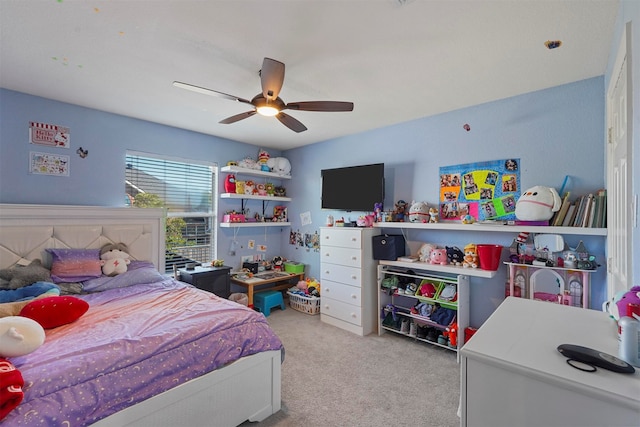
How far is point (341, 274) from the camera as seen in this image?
357 cm

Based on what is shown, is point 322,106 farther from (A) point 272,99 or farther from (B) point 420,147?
(B) point 420,147

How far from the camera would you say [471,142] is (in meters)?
3.02

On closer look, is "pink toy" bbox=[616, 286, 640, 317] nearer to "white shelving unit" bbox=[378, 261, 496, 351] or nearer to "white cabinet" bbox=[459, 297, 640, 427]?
"white cabinet" bbox=[459, 297, 640, 427]

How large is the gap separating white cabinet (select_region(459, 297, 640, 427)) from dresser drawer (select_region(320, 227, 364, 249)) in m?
2.28

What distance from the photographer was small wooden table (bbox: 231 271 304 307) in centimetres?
385

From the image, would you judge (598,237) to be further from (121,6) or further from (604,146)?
(121,6)

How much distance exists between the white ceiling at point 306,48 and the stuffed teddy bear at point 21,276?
1.57m

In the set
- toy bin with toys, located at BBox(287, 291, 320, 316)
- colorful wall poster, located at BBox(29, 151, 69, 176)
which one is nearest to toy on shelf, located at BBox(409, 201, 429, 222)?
toy bin with toys, located at BBox(287, 291, 320, 316)

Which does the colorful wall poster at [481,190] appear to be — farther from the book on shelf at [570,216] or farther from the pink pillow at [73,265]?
the pink pillow at [73,265]

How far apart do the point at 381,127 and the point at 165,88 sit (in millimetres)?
2450

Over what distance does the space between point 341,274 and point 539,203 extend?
6.95 feet

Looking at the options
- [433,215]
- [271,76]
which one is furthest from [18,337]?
[433,215]

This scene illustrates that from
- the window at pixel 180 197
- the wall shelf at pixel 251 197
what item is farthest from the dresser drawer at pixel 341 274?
the window at pixel 180 197

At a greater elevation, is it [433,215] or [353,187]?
[353,187]
